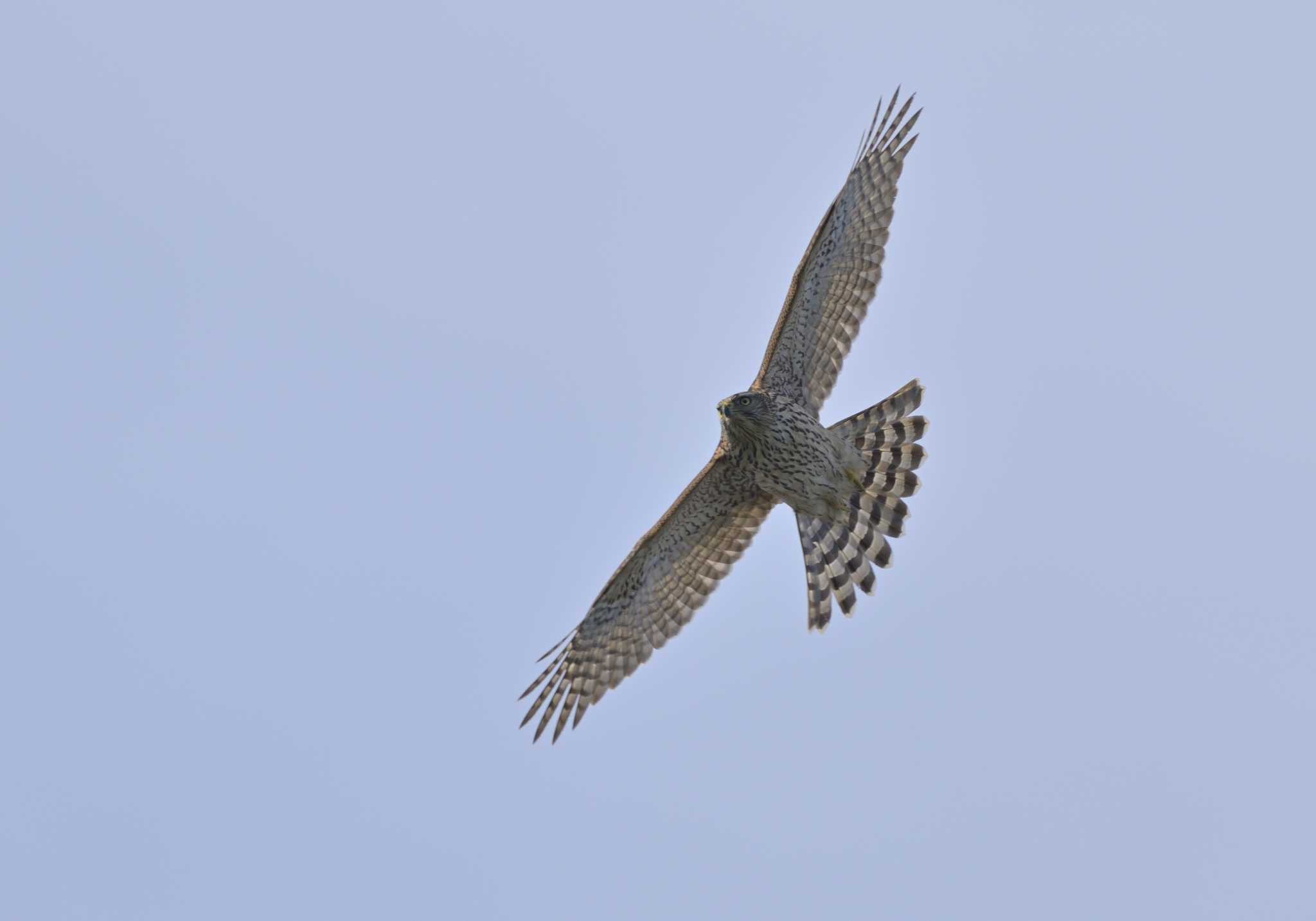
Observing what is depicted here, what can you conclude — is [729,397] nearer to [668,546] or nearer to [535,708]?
[668,546]

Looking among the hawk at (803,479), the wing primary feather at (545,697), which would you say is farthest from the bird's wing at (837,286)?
the wing primary feather at (545,697)

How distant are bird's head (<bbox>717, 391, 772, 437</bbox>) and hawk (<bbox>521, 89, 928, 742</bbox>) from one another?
0.04ft

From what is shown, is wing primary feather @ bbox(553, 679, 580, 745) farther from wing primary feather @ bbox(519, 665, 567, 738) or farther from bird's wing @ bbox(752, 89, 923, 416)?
bird's wing @ bbox(752, 89, 923, 416)

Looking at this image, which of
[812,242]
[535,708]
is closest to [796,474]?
[812,242]

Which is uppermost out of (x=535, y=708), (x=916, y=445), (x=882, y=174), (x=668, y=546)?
(x=882, y=174)

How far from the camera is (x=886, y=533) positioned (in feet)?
59.6

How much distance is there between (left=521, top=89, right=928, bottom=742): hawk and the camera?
17688 mm

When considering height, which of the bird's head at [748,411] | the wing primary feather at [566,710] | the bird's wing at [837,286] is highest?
the bird's wing at [837,286]

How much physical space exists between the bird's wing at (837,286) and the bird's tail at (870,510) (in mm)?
596

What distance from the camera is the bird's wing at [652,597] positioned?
726 inches

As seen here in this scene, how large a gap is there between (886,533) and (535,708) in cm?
371

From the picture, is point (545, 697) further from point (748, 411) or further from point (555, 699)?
point (748, 411)

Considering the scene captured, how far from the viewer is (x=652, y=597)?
61.3ft

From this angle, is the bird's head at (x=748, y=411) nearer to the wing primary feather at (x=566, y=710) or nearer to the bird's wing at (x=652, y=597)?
the bird's wing at (x=652, y=597)
